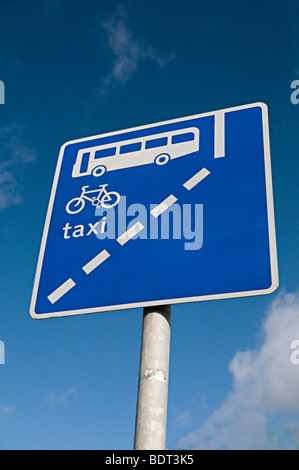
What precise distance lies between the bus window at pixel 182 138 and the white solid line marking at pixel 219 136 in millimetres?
136

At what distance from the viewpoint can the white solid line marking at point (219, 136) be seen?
2.00 m

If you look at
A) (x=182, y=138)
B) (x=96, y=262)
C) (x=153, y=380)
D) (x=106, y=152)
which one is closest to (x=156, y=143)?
(x=182, y=138)

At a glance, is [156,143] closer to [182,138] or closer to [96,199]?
[182,138]

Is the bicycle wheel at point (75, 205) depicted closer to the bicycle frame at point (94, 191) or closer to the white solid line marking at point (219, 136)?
the bicycle frame at point (94, 191)

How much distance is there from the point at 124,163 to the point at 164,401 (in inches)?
49.6

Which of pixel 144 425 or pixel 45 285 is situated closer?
pixel 144 425

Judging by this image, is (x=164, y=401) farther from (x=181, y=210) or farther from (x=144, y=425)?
(x=181, y=210)

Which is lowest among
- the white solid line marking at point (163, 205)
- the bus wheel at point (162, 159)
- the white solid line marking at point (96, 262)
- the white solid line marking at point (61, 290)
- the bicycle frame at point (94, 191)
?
the white solid line marking at point (61, 290)

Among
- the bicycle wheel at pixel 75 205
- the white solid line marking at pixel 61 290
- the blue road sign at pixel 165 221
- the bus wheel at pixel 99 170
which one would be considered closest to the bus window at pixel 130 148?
the blue road sign at pixel 165 221

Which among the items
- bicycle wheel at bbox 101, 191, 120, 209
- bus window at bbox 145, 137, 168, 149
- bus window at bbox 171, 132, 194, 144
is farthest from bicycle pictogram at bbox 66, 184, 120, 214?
bus window at bbox 171, 132, 194, 144

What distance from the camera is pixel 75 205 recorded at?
2049 mm

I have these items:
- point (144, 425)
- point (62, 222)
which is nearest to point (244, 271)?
point (144, 425)

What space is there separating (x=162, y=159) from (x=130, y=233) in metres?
0.50

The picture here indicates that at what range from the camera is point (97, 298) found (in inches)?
66.7
